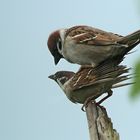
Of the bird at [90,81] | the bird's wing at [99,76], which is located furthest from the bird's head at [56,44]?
the bird's wing at [99,76]

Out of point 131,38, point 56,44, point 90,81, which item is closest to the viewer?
point 131,38

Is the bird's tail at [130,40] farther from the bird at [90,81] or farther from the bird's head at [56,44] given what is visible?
the bird's head at [56,44]

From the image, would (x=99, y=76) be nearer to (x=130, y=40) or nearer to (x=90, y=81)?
(x=90, y=81)

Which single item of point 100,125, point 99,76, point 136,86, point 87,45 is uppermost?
point 136,86

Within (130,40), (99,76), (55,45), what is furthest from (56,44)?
(130,40)

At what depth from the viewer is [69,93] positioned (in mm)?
3598

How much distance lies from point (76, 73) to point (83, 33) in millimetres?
572

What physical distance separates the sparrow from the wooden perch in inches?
30.0

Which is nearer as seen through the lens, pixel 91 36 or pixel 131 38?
pixel 131 38

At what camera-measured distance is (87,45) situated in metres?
4.09

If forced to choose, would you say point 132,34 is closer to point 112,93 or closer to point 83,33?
point 112,93

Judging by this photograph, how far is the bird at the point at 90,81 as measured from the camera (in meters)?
3.13

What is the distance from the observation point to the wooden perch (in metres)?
2.30

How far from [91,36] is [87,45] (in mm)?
97
